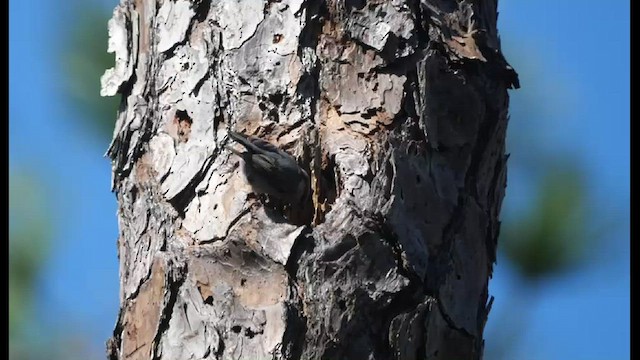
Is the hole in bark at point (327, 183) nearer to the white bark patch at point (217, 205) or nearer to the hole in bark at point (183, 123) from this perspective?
the white bark patch at point (217, 205)

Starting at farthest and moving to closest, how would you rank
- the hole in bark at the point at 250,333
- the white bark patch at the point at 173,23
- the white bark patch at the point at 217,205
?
1. the white bark patch at the point at 173,23
2. the white bark patch at the point at 217,205
3. the hole in bark at the point at 250,333

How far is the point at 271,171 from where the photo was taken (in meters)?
1.38

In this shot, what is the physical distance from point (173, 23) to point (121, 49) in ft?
0.44

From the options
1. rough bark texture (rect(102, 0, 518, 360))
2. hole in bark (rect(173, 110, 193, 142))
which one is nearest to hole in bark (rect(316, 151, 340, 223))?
rough bark texture (rect(102, 0, 518, 360))

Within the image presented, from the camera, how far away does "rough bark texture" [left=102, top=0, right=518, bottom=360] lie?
1.32m

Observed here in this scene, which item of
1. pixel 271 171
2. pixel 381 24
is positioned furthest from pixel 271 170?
pixel 381 24

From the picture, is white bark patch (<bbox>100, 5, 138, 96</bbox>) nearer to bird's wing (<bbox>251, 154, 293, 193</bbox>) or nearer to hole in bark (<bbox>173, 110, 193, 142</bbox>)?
hole in bark (<bbox>173, 110, 193, 142</bbox>)

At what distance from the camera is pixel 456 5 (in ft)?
5.11

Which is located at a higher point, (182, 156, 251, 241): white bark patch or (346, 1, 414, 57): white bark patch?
(346, 1, 414, 57): white bark patch

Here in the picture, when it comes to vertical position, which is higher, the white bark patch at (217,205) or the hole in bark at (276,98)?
the hole in bark at (276,98)

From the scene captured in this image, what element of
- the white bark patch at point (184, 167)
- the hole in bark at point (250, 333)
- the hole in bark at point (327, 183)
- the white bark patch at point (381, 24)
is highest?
the white bark patch at point (381, 24)

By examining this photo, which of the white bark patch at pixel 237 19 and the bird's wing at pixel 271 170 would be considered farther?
the white bark patch at pixel 237 19

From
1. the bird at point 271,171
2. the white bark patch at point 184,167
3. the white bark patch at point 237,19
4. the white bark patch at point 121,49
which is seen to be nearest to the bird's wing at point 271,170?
the bird at point 271,171

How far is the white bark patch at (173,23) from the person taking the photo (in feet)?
5.05
